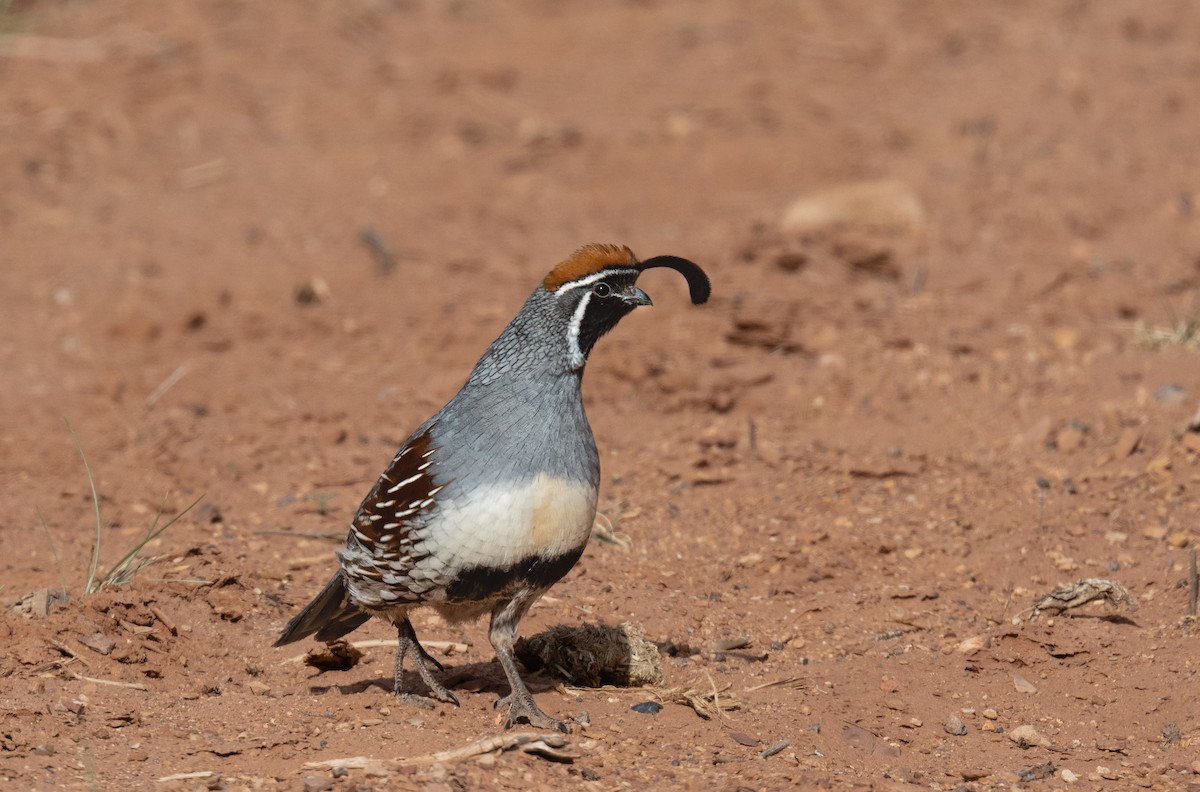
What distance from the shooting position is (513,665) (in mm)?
4977

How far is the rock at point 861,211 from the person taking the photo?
402 inches

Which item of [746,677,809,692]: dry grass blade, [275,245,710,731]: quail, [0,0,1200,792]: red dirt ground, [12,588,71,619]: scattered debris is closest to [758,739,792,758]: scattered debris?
[0,0,1200,792]: red dirt ground

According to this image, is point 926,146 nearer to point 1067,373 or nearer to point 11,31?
point 1067,373

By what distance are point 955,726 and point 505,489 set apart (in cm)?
176

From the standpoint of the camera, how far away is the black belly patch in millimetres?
4746

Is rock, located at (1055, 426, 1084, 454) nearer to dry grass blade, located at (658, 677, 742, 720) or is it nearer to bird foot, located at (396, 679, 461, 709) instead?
dry grass blade, located at (658, 677, 742, 720)

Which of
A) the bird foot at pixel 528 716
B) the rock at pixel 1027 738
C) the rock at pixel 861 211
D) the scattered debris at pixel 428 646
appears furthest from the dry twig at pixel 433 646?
the rock at pixel 861 211

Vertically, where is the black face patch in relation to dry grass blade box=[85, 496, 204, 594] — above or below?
above

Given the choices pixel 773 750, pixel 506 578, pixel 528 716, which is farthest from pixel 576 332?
pixel 773 750

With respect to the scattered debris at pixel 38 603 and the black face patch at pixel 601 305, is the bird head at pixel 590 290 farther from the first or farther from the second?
the scattered debris at pixel 38 603

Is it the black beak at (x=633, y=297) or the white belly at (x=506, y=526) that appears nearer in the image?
the white belly at (x=506, y=526)

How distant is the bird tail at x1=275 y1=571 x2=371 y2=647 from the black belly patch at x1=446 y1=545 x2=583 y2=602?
2.12 ft

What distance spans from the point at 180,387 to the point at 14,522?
1771 millimetres

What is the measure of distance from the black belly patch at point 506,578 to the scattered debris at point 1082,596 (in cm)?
213
